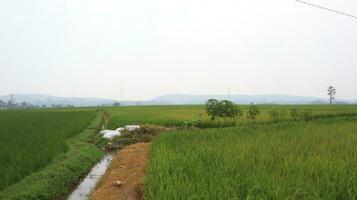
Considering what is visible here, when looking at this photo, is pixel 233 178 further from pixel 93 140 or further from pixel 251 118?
pixel 251 118

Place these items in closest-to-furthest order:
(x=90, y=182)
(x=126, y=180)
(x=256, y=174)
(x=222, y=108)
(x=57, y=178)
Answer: (x=256, y=174) → (x=126, y=180) → (x=57, y=178) → (x=90, y=182) → (x=222, y=108)

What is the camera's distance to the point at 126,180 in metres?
6.70

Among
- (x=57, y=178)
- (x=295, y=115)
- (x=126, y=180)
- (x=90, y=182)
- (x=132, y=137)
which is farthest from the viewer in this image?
(x=295, y=115)

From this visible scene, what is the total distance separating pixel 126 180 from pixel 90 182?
55.9 inches

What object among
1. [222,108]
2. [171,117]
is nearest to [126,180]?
[222,108]

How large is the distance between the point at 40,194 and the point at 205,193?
128 inches

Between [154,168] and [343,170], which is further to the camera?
[154,168]

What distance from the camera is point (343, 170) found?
16.9ft

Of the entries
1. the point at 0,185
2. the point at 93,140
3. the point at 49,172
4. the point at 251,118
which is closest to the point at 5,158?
the point at 49,172

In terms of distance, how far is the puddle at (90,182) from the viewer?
6728 mm

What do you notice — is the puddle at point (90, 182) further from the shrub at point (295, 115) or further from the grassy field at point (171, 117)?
the shrub at point (295, 115)

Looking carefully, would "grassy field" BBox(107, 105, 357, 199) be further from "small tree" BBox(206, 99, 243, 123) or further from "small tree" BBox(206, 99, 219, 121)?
"small tree" BBox(206, 99, 219, 121)

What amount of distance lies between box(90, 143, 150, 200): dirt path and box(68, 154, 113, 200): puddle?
240mm

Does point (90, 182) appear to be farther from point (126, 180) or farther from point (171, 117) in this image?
point (171, 117)
